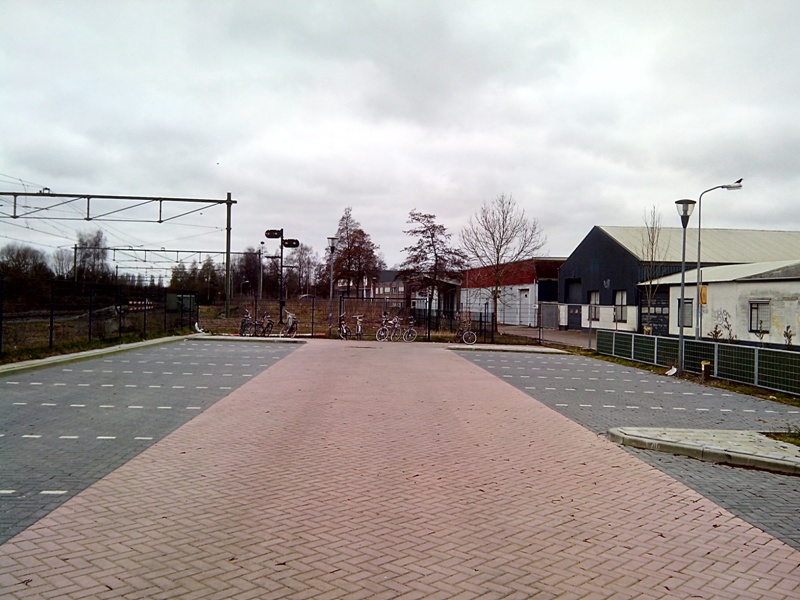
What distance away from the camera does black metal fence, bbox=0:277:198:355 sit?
17.0 m

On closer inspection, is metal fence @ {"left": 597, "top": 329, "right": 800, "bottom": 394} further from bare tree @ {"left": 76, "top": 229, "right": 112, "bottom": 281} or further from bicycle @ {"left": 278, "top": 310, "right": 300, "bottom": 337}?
bare tree @ {"left": 76, "top": 229, "right": 112, "bottom": 281}

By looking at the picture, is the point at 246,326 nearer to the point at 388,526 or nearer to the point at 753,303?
the point at 753,303

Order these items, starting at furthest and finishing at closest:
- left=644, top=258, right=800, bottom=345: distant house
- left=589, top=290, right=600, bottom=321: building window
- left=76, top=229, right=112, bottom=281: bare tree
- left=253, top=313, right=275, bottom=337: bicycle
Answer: left=76, top=229, right=112, bottom=281: bare tree → left=589, top=290, right=600, bottom=321: building window → left=253, top=313, right=275, bottom=337: bicycle → left=644, top=258, right=800, bottom=345: distant house

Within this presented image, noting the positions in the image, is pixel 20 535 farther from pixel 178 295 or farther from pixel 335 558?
pixel 178 295

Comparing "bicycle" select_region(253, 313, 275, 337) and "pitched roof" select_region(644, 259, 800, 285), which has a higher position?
"pitched roof" select_region(644, 259, 800, 285)

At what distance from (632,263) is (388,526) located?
137 ft

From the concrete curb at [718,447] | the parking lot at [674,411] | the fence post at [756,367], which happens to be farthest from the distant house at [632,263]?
the concrete curb at [718,447]

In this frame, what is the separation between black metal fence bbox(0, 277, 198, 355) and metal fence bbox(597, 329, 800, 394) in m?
19.2

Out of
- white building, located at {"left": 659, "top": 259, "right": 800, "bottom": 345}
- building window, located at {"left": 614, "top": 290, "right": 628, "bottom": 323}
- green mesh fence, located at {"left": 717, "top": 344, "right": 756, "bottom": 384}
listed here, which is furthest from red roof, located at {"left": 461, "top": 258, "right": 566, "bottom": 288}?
green mesh fence, located at {"left": 717, "top": 344, "right": 756, "bottom": 384}

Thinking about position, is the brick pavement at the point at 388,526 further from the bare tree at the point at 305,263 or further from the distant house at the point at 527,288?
the bare tree at the point at 305,263

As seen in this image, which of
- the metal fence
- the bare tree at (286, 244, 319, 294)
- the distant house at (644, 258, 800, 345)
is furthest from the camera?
the bare tree at (286, 244, 319, 294)

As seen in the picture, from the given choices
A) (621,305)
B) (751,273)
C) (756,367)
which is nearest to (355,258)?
(621,305)

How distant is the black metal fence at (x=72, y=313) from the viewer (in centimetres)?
1700

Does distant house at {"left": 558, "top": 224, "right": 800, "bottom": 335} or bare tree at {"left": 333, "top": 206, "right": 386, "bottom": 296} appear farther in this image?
bare tree at {"left": 333, "top": 206, "right": 386, "bottom": 296}
